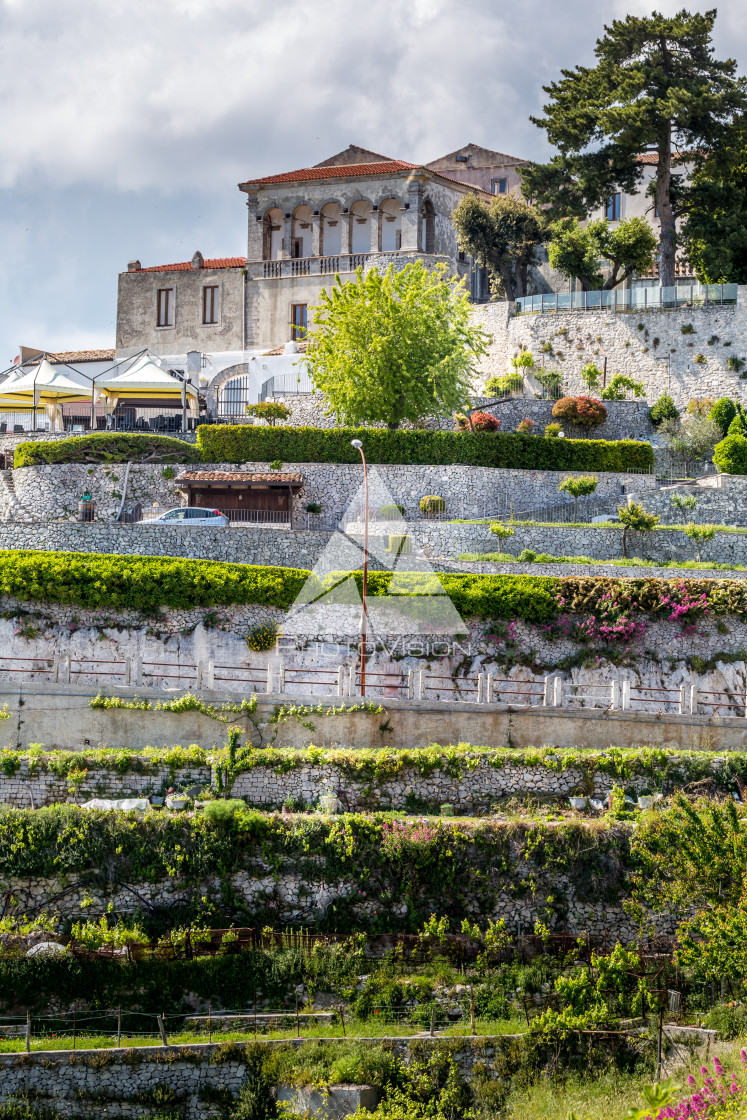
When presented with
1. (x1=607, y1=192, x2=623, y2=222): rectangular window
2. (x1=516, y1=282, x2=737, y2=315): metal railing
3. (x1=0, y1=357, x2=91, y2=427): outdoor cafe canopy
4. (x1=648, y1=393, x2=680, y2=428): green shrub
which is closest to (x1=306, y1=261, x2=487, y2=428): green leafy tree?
(x1=648, y1=393, x2=680, y2=428): green shrub

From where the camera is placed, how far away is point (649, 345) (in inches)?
1994

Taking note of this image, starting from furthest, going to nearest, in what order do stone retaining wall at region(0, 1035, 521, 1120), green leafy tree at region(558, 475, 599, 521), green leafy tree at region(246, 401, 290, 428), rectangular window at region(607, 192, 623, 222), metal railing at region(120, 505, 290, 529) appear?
1. rectangular window at region(607, 192, 623, 222)
2. green leafy tree at region(246, 401, 290, 428)
3. green leafy tree at region(558, 475, 599, 521)
4. metal railing at region(120, 505, 290, 529)
5. stone retaining wall at region(0, 1035, 521, 1120)

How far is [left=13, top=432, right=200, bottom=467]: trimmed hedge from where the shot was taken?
40531 mm

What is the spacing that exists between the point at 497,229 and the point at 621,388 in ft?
33.8

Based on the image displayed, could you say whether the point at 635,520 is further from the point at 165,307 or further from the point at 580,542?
the point at 165,307

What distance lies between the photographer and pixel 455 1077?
21.0m

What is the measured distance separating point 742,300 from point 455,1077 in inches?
1425

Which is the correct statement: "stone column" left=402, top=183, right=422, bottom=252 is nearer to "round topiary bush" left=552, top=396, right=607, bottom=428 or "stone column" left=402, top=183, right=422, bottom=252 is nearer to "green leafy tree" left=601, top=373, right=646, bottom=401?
"green leafy tree" left=601, top=373, right=646, bottom=401

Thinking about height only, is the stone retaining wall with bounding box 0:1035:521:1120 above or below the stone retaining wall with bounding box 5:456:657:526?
below

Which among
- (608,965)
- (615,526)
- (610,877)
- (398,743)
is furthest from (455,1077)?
(615,526)

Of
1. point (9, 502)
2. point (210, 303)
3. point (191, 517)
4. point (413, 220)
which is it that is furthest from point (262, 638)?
point (210, 303)

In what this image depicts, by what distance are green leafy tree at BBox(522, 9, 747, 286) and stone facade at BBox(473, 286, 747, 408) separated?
296cm

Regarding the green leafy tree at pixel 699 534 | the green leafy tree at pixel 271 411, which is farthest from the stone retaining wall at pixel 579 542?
the green leafy tree at pixel 271 411

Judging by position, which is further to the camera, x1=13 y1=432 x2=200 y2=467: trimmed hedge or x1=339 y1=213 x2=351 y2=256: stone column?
x1=339 y1=213 x2=351 y2=256: stone column
